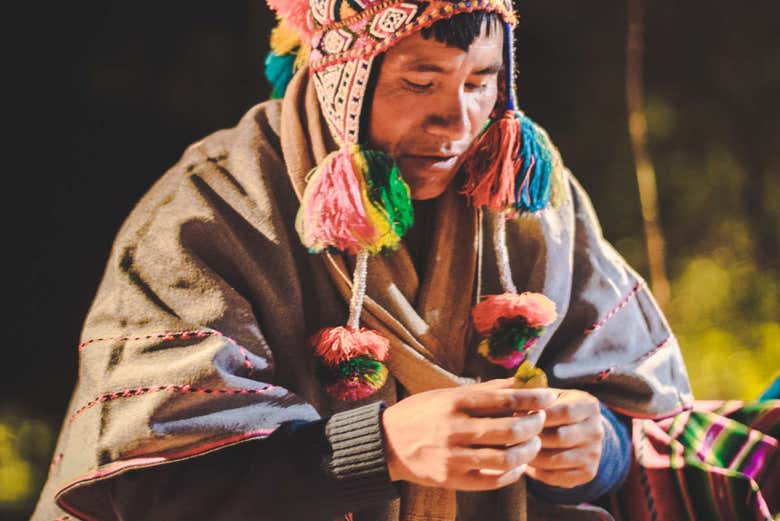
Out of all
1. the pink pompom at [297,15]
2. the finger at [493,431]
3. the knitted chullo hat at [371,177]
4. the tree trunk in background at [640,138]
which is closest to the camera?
the finger at [493,431]

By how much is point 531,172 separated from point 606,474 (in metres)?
0.44

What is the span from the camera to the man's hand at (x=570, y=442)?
3.36 feet

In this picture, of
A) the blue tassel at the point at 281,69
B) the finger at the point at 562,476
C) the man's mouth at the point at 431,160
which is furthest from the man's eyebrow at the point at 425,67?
the finger at the point at 562,476

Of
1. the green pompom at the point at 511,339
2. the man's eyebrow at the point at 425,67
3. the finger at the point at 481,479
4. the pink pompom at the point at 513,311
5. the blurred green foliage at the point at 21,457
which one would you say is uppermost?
the man's eyebrow at the point at 425,67

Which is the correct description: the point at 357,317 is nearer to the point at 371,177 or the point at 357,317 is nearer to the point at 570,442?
the point at 371,177

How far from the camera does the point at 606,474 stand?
118 cm

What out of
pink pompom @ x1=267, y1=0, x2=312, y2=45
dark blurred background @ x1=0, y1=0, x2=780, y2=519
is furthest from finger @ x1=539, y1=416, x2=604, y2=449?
dark blurred background @ x1=0, y1=0, x2=780, y2=519

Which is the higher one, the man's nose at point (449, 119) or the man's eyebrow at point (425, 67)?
the man's eyebrow at point (425, 67)

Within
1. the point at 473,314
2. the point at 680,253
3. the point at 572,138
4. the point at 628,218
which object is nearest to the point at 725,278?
the point at 680,253

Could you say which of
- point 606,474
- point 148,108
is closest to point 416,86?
point 606,474

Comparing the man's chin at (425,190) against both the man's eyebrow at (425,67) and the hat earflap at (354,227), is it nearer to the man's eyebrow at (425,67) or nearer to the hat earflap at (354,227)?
the hat earflap at (354,227)

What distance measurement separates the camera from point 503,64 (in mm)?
1109

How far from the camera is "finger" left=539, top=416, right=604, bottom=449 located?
1027mm

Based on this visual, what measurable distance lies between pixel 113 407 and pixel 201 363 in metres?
0.12
